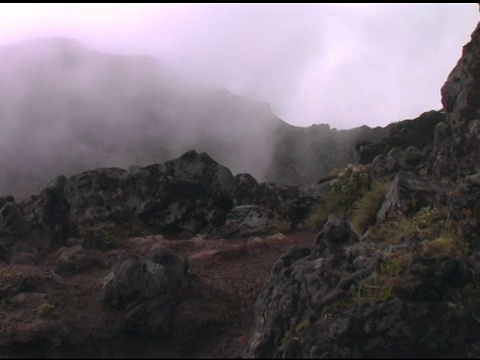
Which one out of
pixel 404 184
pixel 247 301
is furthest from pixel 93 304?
pixel 404 184

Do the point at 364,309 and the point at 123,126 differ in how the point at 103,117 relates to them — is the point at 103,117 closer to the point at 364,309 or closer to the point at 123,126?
the point at 123,126

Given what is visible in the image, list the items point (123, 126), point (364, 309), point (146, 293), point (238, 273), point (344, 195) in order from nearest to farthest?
point (364, 309) → point (146, 293) → point (238, 273) → point (344, 195) → point (123, 126)

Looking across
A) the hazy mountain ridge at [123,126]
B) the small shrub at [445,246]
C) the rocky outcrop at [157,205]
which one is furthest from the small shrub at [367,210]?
the hazy mountain ridge at [123,126]

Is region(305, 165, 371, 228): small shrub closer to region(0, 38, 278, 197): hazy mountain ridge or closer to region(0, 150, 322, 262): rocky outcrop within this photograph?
region(0, 150, 322, 262): rocky outcrop

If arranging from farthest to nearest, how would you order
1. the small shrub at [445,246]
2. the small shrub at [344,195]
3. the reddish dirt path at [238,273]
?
the small shrub at [344,195] < the reddish dirt path at [238,273] < the small shrub at [445,246]

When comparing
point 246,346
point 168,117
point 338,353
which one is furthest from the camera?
point 168,117

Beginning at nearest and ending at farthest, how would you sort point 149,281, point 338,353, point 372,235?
point 338,353 < point 149,281 < point 372,235

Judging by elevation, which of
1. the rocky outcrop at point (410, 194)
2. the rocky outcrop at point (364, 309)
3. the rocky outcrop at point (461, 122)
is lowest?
the rocky outcrop at point (364, 309)

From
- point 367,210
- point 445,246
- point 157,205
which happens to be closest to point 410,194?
point 367,210

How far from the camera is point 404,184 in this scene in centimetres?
1381

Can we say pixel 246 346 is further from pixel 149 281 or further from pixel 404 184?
pixel 404 184

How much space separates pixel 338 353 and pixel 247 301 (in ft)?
14.7

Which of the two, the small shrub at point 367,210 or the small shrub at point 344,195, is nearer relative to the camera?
the small shrub at point 367,210

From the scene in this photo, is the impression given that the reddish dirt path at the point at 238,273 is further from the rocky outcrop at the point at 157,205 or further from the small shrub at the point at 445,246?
the small shrub at the point at 445,246
